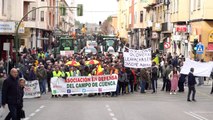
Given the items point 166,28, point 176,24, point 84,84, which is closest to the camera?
point 84,84

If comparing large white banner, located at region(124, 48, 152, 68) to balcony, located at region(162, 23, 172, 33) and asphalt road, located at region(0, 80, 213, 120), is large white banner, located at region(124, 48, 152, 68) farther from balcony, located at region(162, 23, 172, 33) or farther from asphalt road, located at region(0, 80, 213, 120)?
balcony, located at region(162, 23, 172, 33)

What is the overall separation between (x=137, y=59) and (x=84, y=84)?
4.72 metres

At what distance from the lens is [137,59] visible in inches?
1313

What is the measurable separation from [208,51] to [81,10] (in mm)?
11950

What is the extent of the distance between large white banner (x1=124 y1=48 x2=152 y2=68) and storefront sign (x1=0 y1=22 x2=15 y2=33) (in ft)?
37.6

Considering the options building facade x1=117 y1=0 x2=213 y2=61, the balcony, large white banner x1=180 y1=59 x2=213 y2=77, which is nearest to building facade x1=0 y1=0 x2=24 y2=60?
large white banner x1=180 y1=59 x2=213 y2=77

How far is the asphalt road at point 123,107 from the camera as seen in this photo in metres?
20.5

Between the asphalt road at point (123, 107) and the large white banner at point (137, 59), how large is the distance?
2.19 metres

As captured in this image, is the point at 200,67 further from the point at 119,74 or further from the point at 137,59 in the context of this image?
the point at 119,74

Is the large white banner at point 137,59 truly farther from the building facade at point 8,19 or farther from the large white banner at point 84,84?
the building facade at point 8,19

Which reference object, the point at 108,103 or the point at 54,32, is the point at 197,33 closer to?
the point at 108,103

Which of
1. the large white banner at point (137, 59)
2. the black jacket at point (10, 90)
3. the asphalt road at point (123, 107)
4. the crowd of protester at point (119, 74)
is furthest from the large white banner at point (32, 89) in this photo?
the black jacket at point (10, 90)

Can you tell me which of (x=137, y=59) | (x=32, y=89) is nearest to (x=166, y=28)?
(x=137, y=59)

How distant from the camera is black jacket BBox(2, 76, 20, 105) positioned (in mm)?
15312
